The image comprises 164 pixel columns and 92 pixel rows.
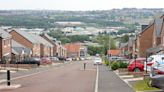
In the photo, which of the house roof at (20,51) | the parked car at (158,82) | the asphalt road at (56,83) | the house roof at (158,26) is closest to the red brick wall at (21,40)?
the house roof at (20,51)

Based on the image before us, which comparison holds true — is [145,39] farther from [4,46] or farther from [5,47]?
[4,46]

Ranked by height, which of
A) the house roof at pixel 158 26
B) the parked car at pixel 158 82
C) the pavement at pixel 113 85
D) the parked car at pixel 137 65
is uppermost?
the house roof at pixel 158 26

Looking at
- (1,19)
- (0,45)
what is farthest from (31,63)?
(1,19)

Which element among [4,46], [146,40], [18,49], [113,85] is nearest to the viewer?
[113,85]

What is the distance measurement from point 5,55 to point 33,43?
3057 centimetres

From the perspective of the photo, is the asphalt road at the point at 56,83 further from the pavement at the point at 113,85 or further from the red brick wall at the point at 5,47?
the red brick wall at the point at 5,47

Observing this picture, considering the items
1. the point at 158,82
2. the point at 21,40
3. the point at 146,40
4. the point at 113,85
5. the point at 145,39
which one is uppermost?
→ the point at 21,40

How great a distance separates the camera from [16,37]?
4628 inches

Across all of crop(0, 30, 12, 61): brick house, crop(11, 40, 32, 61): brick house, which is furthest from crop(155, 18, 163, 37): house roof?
crop(11, 40, 32, 61): brick house

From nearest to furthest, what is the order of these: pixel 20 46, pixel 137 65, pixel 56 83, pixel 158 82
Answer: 1. pixel 158 82
2. pixel 56 83
3. pixel 137 65
4. pixel 20 46

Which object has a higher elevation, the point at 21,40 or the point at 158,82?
the point at 21,40

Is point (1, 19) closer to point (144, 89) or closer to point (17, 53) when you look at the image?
point (17, 53)

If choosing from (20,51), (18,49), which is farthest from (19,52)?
(18,49)

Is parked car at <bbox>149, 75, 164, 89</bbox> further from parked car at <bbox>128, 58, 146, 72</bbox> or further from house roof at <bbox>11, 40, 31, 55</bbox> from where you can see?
house roof at <bbox>11, 40, 31, 55</bbox>
